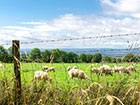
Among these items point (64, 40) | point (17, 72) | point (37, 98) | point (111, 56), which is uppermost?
point (64, 40)

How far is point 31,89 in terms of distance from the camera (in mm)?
3740

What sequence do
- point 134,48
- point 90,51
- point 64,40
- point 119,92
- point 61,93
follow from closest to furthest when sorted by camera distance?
point 119,92
point 134,48
point 61,93
point 90,51
point 64,40

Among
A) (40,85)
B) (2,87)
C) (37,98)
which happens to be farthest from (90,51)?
(2,87)

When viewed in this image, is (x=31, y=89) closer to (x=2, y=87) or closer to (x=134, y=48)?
(x=2, y=87)

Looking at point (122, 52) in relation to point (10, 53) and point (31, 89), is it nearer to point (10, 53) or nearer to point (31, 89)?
point (31, 89)

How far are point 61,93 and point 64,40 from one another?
191 centimetres

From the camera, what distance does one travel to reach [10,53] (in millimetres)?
4238

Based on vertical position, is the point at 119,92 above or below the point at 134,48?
below

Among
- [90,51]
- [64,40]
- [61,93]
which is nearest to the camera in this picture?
[61,93]

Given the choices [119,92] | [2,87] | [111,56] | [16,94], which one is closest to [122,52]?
[111,56]

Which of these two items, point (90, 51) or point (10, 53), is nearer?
point (10, 53)

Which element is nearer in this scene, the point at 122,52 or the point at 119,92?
the point at 119,92

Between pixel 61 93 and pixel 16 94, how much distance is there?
92 centimetres

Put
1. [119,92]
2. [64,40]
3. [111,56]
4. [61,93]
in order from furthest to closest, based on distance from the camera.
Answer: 1. [64,40]
2. [111,56]
3. [61,93]
4. [119,92]
